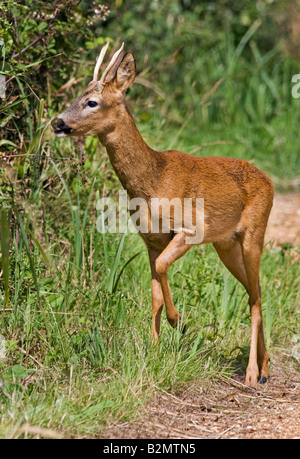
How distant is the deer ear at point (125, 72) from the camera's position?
462cm

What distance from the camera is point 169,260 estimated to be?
4547mm

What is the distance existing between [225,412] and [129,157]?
5.17 feet

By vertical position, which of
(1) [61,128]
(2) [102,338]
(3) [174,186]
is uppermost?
(1) [61,128]

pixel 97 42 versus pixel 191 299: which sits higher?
pixel 97 42

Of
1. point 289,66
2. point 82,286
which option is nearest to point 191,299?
point 82,286

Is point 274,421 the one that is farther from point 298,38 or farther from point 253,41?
point 298,38

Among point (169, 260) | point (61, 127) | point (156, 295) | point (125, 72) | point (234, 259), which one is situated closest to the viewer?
point (61, 127)

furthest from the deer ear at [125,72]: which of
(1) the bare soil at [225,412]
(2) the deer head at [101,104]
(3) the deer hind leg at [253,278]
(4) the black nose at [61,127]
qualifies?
(1) the bare soil at [225,412]

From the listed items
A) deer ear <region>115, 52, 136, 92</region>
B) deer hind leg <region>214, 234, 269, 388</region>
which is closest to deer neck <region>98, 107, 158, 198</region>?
deer ear <region>115, 52, 136, 92</region>

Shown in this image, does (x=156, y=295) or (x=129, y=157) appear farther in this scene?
(x=156, y=295)

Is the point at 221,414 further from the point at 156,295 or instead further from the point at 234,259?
the point at 234,259

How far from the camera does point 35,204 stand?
519 cm

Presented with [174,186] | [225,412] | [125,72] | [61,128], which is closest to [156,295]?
[174,186]
